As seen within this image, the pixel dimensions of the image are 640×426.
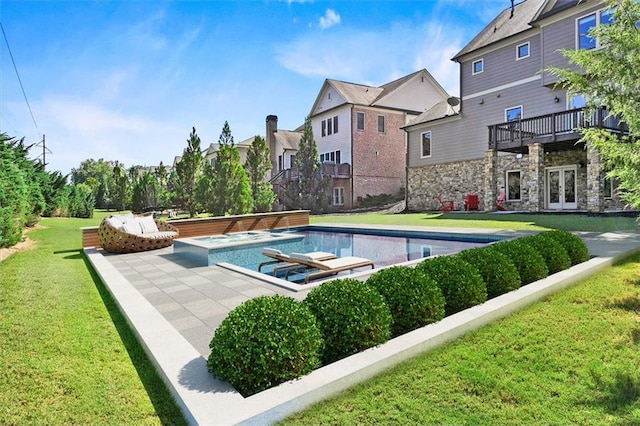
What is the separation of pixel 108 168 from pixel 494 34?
2812 inches

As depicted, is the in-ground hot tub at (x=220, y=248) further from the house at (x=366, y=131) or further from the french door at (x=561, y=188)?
the house at (x=366, y=131)

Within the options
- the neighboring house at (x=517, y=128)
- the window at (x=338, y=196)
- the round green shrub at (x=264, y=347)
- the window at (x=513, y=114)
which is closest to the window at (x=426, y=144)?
the neighboring house at (x=517, y=128)

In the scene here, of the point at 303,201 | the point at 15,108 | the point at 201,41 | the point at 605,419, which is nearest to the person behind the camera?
the point at 605,419

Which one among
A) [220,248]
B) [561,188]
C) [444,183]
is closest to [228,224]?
[220,248]

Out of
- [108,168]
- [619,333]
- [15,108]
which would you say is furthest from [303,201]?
[108,168]

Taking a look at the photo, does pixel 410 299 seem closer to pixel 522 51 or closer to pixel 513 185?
pixel 513 185

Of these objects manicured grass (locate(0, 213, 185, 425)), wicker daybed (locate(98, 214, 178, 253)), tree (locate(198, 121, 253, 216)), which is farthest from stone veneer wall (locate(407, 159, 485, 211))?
manicured grass (locate(0, 213, 185, 425))

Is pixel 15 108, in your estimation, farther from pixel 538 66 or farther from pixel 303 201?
pixel 538 66

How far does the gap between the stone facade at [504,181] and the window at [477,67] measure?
16.1ft

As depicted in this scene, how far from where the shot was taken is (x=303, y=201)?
26219 mm

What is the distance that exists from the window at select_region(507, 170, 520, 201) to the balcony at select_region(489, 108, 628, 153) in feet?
4.84

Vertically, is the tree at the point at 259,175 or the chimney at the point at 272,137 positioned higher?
the chimney at the point at 272,137

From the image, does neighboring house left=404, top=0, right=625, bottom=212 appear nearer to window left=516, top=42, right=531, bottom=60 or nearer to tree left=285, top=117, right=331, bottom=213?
window left=516, top=42, right=531, bottom=60

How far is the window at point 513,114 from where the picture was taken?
18797 millimetres
